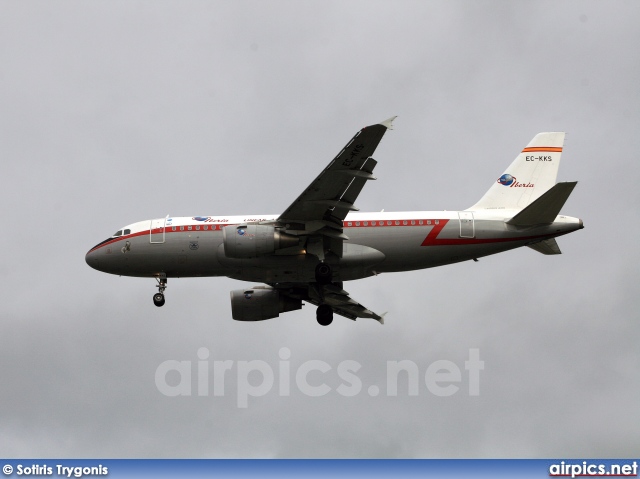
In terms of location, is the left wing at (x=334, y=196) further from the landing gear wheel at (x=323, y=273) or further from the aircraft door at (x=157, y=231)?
the aircraft door at (x=157, y=231)

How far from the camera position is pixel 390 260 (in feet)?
175

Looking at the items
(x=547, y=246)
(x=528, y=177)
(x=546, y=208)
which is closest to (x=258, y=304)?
(x=547, y=246)

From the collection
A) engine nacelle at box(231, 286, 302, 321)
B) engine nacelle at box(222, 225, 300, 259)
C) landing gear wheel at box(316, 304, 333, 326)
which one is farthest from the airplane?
engine nacelle at box(231, 286, 302, 321)

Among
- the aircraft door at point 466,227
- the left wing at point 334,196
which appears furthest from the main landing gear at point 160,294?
the aircraft door at point 466,227

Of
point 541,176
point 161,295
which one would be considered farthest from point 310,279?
point 541,176

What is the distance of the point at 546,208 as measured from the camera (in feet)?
172

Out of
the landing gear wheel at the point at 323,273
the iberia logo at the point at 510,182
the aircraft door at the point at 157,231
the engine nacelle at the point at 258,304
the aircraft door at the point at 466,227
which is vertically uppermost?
the iberia logo at the point at 510,182

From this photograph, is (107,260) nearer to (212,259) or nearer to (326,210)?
(212,259)

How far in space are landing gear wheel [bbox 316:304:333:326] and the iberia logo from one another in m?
10.9

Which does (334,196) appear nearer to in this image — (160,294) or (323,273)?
(323,273)

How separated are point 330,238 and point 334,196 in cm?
260

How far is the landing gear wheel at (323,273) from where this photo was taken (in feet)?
173

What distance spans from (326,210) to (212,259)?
6.18m

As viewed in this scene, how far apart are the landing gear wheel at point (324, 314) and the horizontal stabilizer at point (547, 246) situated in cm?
1110
